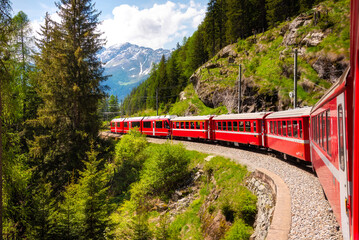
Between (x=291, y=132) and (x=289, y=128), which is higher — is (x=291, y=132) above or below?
below

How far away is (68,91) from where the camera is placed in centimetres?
1881

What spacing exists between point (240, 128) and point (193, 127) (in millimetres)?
7312

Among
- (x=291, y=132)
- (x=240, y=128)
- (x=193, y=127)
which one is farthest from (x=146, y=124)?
(x=291, y=132)

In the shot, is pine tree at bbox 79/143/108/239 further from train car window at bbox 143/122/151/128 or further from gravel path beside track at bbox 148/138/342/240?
train car window at bbox 143/122/151/128

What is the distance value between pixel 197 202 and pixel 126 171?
9.13 m

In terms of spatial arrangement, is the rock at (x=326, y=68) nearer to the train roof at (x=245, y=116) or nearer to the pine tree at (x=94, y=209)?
the train roof at (x=245, y=116)

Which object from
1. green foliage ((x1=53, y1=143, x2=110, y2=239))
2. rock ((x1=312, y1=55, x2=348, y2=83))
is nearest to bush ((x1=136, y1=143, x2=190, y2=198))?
green foliage ((x1=53, y1=143, x2=110, y2=239))

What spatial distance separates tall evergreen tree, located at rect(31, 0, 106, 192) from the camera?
17.8 m

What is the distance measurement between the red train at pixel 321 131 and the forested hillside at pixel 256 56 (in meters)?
1.16

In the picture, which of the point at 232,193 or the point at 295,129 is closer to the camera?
the point at 232,193

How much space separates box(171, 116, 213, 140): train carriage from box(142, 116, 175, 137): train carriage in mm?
1060

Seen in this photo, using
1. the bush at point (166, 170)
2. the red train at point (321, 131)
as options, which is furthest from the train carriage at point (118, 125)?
the bush at point (166, 170)

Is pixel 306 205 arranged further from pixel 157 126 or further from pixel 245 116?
pixel 157 126

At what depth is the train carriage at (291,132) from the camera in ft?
37.6
